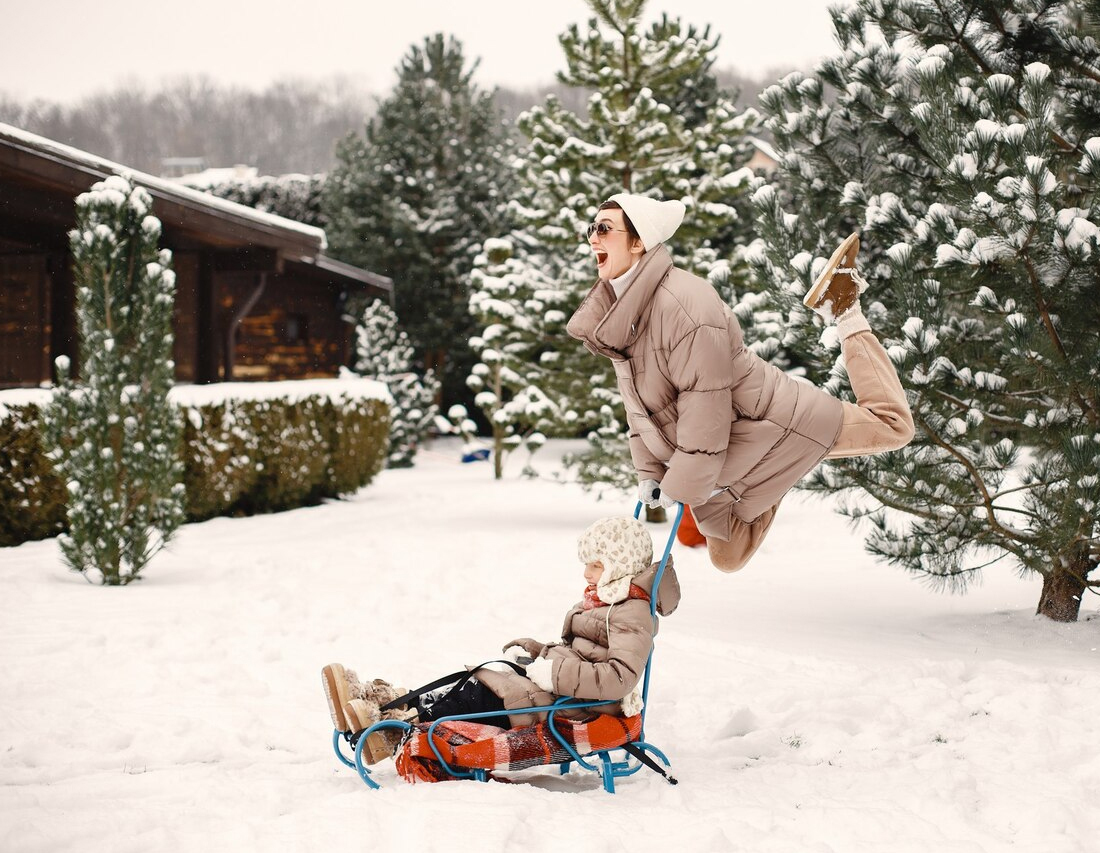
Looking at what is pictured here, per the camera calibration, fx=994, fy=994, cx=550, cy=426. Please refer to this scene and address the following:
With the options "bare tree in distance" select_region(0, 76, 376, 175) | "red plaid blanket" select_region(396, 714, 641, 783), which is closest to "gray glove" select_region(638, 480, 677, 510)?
"red plaid blanket" select_region(396, 714, 641, 783)

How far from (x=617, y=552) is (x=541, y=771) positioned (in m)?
1.08

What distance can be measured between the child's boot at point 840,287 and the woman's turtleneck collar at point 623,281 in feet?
2.24

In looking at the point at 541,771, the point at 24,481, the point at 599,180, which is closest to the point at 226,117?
the point at 599,180

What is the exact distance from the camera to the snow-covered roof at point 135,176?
10.5 m

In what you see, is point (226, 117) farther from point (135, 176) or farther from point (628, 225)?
point (628, 225)

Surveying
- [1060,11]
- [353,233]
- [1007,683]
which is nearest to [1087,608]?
[1007,683]

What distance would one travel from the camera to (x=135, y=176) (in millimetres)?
11523

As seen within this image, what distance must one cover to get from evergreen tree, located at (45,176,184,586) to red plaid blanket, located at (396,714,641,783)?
16.4ft

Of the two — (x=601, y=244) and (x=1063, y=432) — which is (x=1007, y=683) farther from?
(x=601, y=244)

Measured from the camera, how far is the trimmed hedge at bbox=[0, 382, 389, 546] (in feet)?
31.6

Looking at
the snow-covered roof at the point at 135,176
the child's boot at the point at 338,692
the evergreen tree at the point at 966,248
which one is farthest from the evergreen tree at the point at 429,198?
the child's boot at the point at 338,692

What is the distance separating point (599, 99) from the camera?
1220cm

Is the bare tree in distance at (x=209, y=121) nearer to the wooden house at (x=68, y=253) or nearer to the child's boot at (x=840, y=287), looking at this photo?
the wooden house at (x=68, y=253)

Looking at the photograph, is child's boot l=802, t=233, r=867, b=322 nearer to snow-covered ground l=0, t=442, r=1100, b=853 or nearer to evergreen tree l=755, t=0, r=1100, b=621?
evergreen tree l=755, t=0, r=1100, b=621
